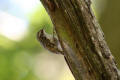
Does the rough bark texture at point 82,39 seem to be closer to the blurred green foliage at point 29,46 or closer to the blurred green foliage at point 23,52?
the blurred green foliage at point 29,46

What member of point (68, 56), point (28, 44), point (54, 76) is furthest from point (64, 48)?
point (28, 44)

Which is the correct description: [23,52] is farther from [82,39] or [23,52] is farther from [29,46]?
[82,39]

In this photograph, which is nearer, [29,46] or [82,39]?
[82,39]

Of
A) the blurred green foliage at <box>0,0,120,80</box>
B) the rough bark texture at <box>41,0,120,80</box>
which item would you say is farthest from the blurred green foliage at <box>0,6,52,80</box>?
the rough bark texture at <box>41,0,120,80</box>

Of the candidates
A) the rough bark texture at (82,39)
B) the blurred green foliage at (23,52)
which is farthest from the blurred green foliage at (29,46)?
the rough bark texture at (82,39)

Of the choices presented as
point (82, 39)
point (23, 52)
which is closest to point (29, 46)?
point (23, 52)

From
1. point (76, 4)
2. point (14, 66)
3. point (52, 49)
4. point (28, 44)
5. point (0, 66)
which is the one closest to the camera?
point (76, 4)

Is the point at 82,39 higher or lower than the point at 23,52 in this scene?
lower

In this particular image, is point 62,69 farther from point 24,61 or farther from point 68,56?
point 68,56
